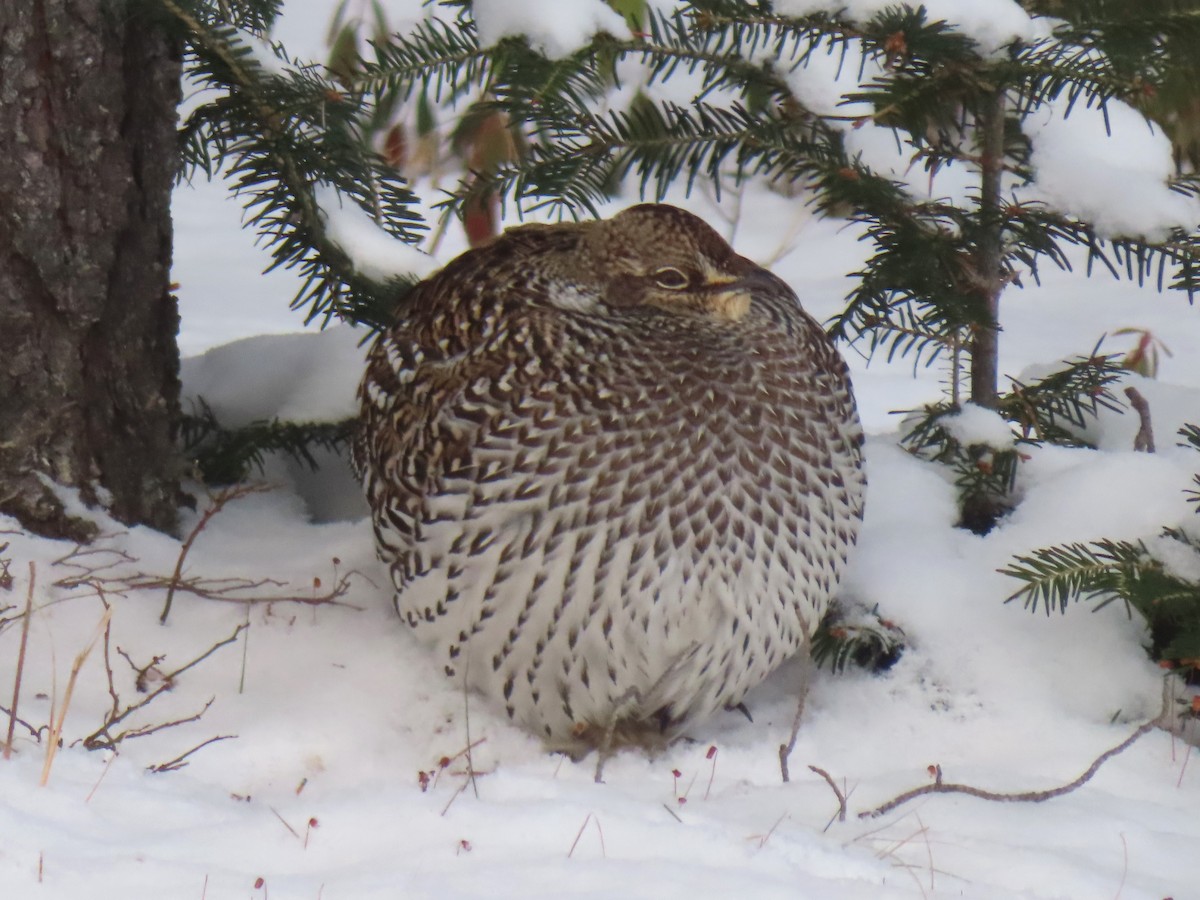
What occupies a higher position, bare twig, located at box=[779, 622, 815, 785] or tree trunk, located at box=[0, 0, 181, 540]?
tree trunk, located at box=[0, 0, 181, 540]

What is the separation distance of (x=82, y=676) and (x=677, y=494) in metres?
1.13

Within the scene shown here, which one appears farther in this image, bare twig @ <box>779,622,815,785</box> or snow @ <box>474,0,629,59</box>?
snow @ <box>474,0,629,59</box>

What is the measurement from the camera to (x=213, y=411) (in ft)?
11.6

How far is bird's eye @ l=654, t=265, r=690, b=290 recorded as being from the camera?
273 cm

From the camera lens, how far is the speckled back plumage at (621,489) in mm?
2643

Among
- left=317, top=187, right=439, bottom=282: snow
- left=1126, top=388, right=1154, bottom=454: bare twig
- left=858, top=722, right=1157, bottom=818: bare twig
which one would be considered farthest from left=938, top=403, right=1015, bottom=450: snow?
left=317, top=187, right=439, bottom=282: snow

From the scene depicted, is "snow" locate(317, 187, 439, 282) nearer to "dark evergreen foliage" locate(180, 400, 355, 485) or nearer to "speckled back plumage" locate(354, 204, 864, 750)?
"speckled back plumage" locate(354, 204, 864, 750)

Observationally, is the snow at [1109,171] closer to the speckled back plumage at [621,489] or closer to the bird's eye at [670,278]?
the speckled back plumage at [621,489]

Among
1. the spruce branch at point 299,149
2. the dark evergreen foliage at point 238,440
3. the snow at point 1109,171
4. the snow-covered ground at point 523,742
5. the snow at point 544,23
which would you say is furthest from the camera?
the dark evergreen foliage at point 238,440

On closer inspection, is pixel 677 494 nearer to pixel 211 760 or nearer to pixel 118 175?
pixel 211 760

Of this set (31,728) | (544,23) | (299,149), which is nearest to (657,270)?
(544,23)

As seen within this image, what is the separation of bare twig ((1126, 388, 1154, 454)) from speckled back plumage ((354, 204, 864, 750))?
78 centimetres

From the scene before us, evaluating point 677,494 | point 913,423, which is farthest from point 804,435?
point 913,423

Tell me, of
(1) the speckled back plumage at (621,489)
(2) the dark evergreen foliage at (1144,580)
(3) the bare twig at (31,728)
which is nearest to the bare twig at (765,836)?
(1) the speckled back plumage at (621,489)
